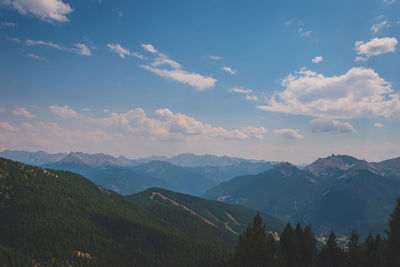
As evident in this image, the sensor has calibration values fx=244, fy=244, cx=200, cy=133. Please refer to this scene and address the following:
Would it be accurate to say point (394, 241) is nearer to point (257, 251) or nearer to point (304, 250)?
point (257, 251)

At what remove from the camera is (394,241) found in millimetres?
32969

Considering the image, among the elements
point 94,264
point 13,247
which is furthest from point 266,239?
point 13,247

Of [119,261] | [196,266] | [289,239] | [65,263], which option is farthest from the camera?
[196,266]

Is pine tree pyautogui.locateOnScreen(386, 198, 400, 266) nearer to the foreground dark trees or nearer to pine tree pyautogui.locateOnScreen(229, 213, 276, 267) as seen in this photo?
the foreground dark trees

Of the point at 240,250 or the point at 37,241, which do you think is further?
the point at 37,241

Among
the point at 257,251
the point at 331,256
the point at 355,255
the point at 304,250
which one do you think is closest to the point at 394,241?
the point at 257,251

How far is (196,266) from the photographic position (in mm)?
198250

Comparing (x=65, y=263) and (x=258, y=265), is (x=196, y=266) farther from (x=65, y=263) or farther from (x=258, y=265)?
(x=258, y=265)

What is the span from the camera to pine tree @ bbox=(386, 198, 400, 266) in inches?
1276

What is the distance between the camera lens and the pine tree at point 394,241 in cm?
3241

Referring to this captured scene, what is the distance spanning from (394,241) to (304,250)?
64.9ft

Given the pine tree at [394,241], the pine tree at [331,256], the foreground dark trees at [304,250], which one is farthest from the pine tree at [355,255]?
the pine tree at [394,241]

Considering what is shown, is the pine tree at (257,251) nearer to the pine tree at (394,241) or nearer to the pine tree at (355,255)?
the pine tree at (394,241)

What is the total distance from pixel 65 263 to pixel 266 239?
179 metres
